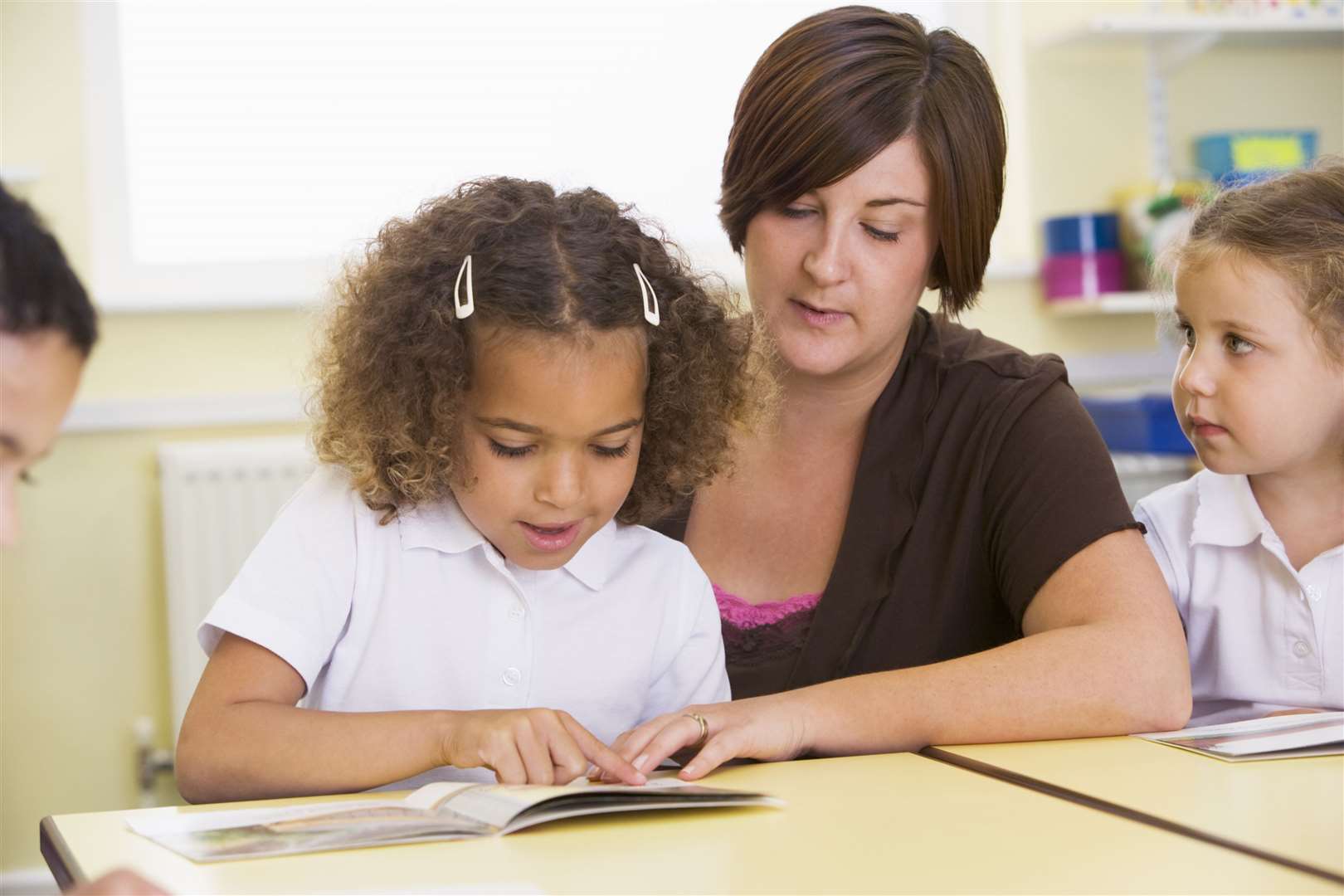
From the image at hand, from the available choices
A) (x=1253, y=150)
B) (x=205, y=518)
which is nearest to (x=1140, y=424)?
(x=1253, y=150)

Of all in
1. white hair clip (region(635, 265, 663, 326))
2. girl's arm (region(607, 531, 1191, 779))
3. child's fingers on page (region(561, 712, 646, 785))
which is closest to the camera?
child's fingers on page (region(561, 712, 646, 785))

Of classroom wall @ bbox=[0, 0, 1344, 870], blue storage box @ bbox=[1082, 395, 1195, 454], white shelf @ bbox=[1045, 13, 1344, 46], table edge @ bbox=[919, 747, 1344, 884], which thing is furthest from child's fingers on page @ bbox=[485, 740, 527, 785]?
white shelf @ bbox=[1045, 13, 1344, 46]

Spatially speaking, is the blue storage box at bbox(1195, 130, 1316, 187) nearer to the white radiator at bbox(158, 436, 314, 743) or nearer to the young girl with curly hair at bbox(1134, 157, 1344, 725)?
the young girl with curly hair at bbox(1134, 157, 1344, 725)

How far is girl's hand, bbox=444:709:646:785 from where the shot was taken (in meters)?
1.07

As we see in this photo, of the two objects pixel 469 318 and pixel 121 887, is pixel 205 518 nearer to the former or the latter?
pixel 469 318

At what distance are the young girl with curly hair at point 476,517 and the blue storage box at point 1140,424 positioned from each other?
1526mm

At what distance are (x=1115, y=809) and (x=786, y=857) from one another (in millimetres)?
251

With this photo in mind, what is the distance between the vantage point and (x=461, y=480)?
52.1 inches

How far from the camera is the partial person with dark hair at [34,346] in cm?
75

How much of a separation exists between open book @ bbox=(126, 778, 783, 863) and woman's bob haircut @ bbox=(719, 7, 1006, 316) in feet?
2.47

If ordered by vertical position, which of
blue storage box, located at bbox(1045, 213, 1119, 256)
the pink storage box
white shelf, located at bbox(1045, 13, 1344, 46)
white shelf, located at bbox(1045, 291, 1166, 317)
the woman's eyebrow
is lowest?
white shelf, located at bbox(1045, 291, 1166, 317)

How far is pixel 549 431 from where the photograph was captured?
4.07 ft

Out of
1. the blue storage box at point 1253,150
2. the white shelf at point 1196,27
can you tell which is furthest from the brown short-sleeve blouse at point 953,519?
the blue storage box at point 1253,150

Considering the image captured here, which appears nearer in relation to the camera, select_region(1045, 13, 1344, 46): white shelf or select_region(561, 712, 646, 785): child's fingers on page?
select_region(561, 712, 646, 785): child's fingers on page
